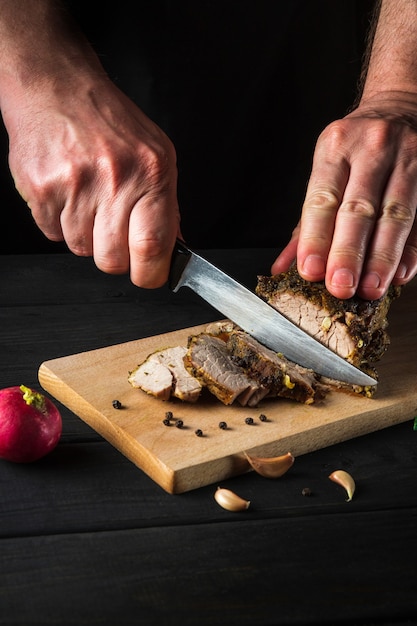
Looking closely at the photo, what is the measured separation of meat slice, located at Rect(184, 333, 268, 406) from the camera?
9.75ft

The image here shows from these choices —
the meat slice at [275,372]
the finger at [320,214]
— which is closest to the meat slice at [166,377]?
the meat slice at [275,372]

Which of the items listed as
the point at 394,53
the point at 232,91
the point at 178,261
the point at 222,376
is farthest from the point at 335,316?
the point at 232,91

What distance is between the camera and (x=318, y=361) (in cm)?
318

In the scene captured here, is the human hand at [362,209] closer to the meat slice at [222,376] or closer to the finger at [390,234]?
the finger at [390,234]

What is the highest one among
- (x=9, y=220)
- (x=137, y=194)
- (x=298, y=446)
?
(x=137, y=194)

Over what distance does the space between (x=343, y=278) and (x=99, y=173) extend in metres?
0.91

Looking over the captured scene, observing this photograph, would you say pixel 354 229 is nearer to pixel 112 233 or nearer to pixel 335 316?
pixel 335 316

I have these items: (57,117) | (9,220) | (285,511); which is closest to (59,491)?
(285,511)

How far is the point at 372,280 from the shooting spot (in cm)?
304

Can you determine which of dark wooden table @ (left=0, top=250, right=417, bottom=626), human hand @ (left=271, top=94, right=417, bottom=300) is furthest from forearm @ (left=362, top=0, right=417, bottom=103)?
dark wooden table @ (left=0, top=250, right=417, bottom=626)

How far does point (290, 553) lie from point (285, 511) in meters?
0.21

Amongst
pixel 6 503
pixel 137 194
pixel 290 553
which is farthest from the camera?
pixel 137 194

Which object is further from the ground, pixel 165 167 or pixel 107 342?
pixel 165 167

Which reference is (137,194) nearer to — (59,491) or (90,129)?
(90,129)
